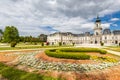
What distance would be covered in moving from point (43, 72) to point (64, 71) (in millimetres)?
1867

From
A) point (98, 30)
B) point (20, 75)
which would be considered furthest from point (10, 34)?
point (20, 75)

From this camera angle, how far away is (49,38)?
12725 centimetres

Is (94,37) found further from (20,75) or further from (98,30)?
(20,75)

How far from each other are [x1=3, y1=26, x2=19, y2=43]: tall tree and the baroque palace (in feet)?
86.4

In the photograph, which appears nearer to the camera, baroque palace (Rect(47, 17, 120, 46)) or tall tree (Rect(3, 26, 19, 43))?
tall tree (Rect(3, 26, 19, 43))

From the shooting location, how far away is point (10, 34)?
76.5m

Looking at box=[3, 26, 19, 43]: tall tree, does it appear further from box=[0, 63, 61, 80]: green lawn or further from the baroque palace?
box=[0, 63, 61, 80]: green lawn

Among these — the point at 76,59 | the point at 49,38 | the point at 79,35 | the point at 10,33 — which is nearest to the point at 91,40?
the point at 79,35

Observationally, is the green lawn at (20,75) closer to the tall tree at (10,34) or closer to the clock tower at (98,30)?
the tall tree at (10,34)

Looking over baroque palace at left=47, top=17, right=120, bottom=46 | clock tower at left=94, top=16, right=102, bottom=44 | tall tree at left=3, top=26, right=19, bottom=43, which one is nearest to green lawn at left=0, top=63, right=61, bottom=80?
tall tree at left=3, top=26, right=19, bottom=43

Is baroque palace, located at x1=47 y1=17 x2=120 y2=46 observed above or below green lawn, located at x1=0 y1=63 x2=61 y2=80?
above

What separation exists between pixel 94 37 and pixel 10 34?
62.7m

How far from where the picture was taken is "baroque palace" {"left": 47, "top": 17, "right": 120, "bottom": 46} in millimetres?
95456

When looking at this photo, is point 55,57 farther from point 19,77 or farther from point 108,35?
point 108,35
